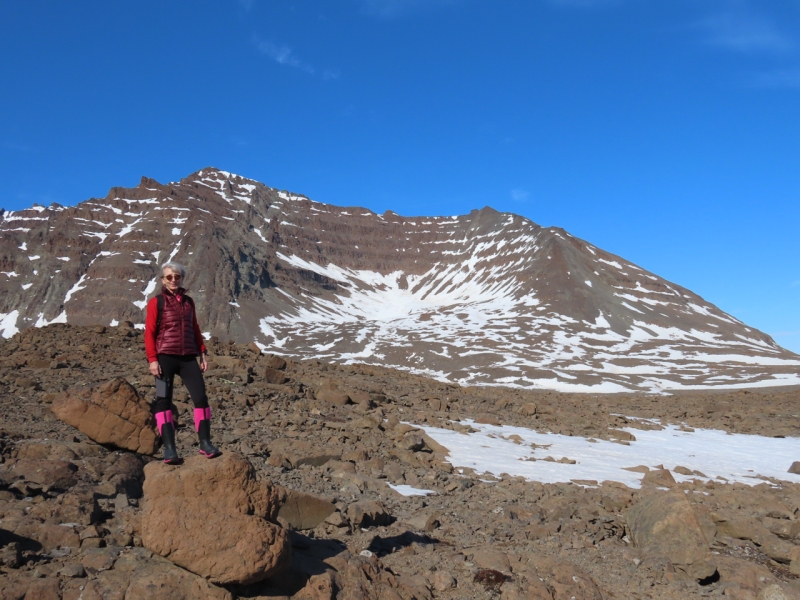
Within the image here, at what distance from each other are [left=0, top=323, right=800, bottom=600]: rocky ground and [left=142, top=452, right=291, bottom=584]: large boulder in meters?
0.24

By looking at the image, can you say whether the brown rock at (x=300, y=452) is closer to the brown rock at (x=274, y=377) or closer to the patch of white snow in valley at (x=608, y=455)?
the patch of white snow in valley at (x=608, y=455)

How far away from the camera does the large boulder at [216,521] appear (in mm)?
5484

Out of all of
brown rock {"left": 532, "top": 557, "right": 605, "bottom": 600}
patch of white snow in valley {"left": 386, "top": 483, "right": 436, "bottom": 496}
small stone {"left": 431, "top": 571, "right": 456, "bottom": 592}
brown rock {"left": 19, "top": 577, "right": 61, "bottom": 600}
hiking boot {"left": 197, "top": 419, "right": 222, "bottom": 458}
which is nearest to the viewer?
brown rock {"left": 19, "top": 577, "right": 61, "bottom": 600}

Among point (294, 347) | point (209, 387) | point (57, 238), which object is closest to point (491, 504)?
point (209, 387)

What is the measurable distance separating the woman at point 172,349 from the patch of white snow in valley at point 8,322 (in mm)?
180483

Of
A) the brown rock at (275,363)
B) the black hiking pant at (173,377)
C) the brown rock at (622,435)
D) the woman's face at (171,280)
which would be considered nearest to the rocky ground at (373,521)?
the black hiking pant at (173,377)

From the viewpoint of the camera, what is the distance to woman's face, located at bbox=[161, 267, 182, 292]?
7016 mm

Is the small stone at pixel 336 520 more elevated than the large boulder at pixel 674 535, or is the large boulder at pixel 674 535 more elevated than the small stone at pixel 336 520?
the large boulder at pixel 674 535

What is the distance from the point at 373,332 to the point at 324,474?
132885mm

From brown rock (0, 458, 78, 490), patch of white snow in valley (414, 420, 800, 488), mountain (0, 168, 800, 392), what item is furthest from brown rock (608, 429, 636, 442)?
mountain (0, 168, 800, 392)

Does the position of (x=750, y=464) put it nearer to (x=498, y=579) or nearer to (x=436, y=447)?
(x=436, y=447)

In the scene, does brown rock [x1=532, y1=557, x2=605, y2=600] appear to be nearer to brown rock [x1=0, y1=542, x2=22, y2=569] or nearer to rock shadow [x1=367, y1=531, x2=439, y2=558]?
rock shadow [x1=367, y1=531, x2=439, y2=558]

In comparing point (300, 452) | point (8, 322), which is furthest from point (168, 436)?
point (8, 322)

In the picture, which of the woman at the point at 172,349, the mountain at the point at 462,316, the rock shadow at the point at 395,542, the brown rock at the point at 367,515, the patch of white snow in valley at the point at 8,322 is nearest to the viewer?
the woman at the point at 172,349
